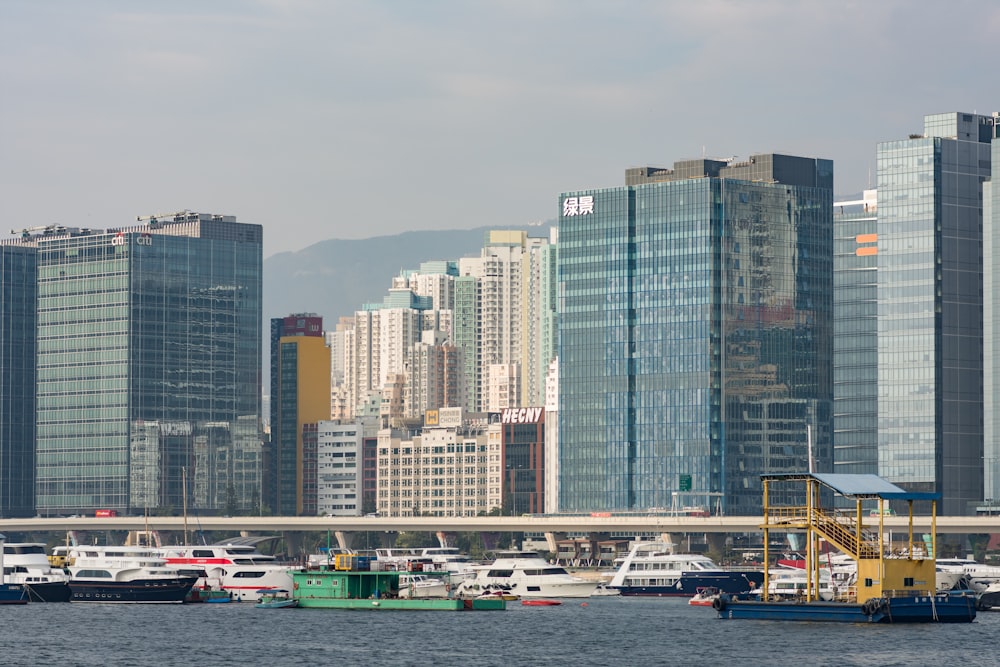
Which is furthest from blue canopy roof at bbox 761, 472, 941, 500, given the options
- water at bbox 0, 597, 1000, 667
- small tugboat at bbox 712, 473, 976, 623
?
water at bbox 0, 597, 1000, 667

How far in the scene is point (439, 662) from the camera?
146 metres

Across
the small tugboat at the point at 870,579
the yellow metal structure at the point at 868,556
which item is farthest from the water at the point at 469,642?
the yellow metal structure at the point at 868,556

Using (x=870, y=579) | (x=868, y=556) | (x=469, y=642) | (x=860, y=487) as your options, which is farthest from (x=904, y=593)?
(x=469, y=642)

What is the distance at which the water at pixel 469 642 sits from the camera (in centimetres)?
14588

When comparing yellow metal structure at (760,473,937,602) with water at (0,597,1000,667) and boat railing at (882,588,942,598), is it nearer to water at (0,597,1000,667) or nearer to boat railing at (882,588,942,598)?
boat railing at (882,588,942,598)

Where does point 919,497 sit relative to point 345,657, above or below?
above

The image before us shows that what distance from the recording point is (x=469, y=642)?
537 ft

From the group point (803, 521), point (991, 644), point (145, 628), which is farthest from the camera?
point (145, 628)

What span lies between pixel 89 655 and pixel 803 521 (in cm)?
5552

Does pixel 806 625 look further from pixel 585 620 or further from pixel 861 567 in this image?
pixel 585 620

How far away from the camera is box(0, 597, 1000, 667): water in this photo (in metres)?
146

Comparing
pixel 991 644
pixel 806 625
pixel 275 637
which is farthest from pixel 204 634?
pixel 991 644

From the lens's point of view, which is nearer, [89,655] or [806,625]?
[89,655]

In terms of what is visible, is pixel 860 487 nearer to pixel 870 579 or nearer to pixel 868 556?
pixel 868 556
